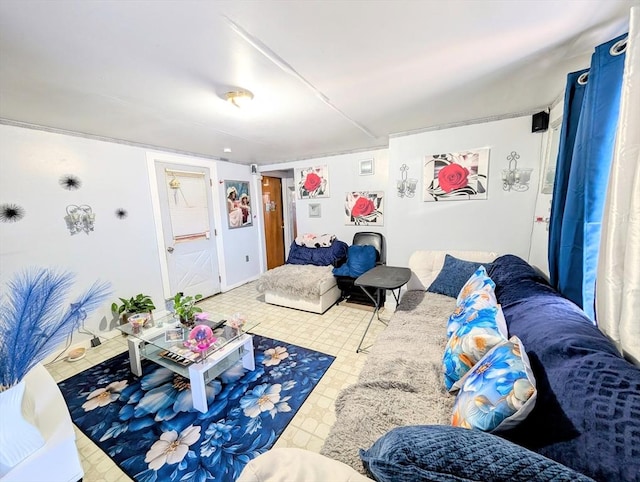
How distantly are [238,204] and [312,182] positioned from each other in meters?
1.37

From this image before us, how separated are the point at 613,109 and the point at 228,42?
6.00 ft

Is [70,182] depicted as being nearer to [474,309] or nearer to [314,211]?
[314,211]

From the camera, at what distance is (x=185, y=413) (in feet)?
5.82

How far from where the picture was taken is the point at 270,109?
2.09 m

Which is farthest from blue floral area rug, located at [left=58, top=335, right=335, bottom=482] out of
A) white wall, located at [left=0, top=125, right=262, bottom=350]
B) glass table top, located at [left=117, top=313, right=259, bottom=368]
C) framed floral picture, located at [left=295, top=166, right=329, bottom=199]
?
framed floral picture, located at [left=295, top=166, right=329, bottom=199]

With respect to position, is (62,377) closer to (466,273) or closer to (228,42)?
(228,42)

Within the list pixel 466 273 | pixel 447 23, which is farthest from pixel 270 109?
pixel 466 273

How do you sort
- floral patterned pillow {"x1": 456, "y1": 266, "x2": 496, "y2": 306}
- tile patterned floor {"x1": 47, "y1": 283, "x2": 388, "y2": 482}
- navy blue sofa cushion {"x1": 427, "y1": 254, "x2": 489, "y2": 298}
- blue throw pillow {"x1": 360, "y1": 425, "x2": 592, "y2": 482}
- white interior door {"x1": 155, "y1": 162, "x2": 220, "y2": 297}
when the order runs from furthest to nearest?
white interior door {"x1": 155, "y1": 162, "x2": 220, "y2": 297}, navy blue sofa cushion {"x1": 427, "y1": 254, "x2": 489, "y2": 298}, floral patterned pillow {"x1": 456, "y1": 266, "x2": 496, "y2": 306}, tile patterned floor {"x1": 47, "y1": 283, "x2": 388, "y2": 482}, blue throw pillow {"x1": 360, "y1": 425, "x2": 592, "y2": 482}

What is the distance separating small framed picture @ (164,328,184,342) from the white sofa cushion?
7.59ft

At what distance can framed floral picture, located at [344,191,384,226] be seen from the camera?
383cm

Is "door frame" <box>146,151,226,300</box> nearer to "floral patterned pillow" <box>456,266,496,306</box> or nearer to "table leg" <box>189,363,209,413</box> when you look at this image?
"table leg" <box>189,363,209,413</box>

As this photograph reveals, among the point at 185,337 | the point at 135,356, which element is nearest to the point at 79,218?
the point at 135,356

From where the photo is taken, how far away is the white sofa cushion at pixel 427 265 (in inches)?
106

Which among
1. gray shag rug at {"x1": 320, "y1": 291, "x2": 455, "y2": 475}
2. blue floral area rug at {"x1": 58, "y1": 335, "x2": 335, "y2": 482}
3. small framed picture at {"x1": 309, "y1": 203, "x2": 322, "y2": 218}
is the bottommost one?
blue floral area rug at {"x1": 58, "y1": 335, "x2": 335, "y2": 482}
